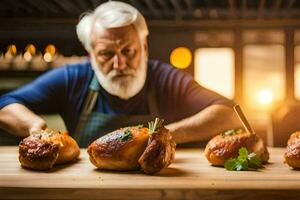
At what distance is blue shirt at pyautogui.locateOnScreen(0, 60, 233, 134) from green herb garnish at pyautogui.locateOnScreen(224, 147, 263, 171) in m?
1.93

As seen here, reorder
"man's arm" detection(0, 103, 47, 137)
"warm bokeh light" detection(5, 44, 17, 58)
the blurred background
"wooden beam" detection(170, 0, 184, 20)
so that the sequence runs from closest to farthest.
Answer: "man's arm" detection(0, 103, 47, 137) < the blurred background < "wooden beam" detection(170, 0, 184, 20) < "warm bokeh light" detection(5, 44, 17, 58)

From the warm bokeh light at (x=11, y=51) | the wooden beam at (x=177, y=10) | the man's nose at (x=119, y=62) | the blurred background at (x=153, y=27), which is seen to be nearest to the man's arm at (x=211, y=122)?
the blurred background at (x=153, y=27)

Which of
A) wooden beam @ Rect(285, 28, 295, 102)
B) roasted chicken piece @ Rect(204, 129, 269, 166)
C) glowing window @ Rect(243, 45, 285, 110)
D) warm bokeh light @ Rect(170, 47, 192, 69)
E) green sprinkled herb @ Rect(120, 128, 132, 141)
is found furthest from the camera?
glowing window @ Rect(243, 45, 285, 110)

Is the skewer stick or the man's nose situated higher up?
the man's nose

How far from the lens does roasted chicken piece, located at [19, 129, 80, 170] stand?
83.9 inches

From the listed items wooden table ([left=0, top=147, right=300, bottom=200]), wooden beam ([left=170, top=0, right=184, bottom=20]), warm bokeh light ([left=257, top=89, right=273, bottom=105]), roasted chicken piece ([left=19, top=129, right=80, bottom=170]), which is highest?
wooden beam ([left=170, top=0, right=184, bottom=20])

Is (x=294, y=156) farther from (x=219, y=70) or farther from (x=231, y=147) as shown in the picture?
(x=219, y=70)

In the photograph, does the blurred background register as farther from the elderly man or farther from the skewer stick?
the skewer stick

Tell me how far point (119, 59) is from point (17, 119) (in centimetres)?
98

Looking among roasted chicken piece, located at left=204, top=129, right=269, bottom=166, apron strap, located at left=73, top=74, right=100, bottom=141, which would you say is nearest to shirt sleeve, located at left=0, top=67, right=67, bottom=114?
apron strap, located at left=73, top=74, right=100, bottom=141

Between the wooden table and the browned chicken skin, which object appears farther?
the browned chicken skin

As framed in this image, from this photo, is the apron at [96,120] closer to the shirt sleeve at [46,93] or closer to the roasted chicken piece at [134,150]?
the shirt sleeve at [46,93]

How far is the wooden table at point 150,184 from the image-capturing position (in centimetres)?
173

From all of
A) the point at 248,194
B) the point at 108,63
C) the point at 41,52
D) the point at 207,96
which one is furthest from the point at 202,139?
the point at 41,52
